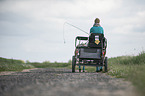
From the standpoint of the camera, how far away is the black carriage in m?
11.0

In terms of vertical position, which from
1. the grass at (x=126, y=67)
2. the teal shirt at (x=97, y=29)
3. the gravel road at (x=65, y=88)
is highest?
the teal shirt at (x=97, y=29)

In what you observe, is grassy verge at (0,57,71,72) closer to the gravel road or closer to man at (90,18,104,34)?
man at (90,18,104,34)

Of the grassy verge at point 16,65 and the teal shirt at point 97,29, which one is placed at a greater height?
the teal shirt at point 97,29

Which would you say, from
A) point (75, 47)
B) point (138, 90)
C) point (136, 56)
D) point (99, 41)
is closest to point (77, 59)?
point (75, 47)

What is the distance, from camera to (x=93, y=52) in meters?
11.1

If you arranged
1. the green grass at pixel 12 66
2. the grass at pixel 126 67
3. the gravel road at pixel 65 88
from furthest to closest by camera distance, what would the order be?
the green grass at pixel 12 66 < the grass at pixel 126 67 < the gravel road at pixel 65 88

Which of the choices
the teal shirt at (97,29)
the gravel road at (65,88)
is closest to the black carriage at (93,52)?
the teal shirt at (97,29)

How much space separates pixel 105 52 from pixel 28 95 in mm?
8104

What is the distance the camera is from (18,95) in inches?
139

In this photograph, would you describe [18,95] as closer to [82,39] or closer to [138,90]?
[138,90]

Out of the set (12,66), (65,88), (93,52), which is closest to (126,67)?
(93,52)

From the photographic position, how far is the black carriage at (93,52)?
1098cm

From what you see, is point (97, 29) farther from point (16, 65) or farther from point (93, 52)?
point (16, 65)

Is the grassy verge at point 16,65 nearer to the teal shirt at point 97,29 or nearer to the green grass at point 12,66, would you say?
the green grass at point 12,66
